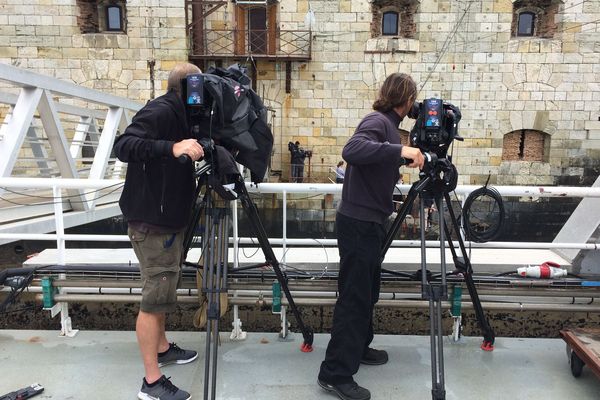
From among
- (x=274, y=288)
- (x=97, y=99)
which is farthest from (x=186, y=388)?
(x=97, y=99)

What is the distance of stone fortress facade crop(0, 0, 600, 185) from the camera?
40.7ft

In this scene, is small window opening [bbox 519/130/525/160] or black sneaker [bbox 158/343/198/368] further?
small window opening [bbox 519/130/525/160]

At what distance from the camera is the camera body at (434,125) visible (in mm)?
1848

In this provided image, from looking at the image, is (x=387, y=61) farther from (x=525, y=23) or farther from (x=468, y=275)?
(x=468, y=275)

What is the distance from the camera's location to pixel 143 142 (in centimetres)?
169

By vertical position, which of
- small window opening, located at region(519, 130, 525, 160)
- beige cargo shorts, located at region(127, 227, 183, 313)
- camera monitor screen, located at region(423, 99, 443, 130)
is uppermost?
camera monitor screen, located at region(423, 99, 443, 130)

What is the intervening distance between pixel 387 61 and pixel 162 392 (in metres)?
12.3

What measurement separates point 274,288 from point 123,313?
0.97m

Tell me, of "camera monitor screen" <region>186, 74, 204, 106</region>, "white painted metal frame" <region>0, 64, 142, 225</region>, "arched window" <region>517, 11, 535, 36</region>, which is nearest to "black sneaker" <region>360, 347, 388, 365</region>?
"camera monitor screen" <region>186, 74, 204, 106</region>

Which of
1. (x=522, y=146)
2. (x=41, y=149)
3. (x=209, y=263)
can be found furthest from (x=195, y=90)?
(x=522, y=146)

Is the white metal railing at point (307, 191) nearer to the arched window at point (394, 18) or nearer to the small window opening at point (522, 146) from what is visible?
the arched window at point (394, 18)

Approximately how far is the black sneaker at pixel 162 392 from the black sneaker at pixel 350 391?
2.15ft

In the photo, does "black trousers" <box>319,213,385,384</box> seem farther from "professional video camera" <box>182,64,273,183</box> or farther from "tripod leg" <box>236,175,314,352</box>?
"professional video camera" <box>182,64,273,183</box>

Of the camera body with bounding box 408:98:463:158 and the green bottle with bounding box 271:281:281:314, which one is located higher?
the camera body with bounding box 408:98:463:158
